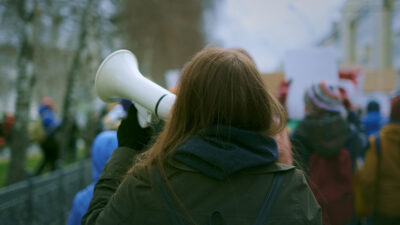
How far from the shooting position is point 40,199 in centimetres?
361

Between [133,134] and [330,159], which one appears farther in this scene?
[330,159]

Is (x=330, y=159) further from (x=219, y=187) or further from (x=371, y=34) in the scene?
(x=371, y=34)

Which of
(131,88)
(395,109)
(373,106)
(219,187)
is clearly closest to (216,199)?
(219,187)

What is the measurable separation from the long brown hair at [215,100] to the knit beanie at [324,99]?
1495 mm

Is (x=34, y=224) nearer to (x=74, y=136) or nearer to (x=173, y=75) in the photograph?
(x=173, y=75)

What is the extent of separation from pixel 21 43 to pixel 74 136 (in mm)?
6284

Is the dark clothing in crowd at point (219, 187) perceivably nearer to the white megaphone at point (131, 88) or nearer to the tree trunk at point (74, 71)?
the white megaphone at point (131, 88)

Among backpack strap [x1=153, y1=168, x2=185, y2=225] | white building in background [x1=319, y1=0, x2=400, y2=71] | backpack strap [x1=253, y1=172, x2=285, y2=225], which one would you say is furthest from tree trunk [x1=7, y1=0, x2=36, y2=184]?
white building in background [x1=319, y1=0, x2=400, y2=71]

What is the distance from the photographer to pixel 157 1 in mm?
11664

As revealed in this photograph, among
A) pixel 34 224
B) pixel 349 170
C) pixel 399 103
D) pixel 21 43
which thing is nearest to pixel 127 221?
pixel 349 170

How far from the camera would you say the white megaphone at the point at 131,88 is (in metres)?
1.41

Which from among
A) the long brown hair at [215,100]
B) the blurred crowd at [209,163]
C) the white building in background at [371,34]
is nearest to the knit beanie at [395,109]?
the blurred crowd at [209,163]

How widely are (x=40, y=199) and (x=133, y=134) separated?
8.77 ft

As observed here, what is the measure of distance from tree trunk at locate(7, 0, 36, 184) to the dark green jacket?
418 centimetres
